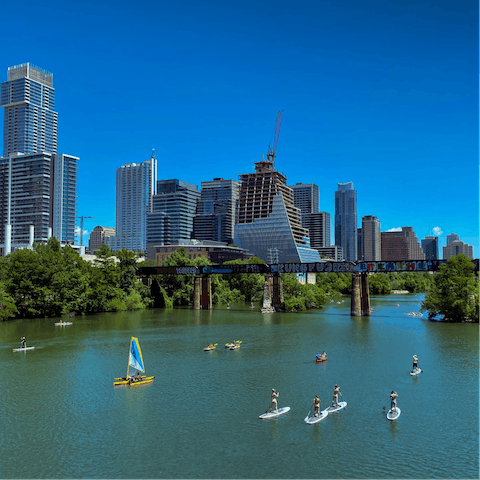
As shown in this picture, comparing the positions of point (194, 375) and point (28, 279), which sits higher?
point (28, 279)

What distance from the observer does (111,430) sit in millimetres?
33781

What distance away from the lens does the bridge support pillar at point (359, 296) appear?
343 ft

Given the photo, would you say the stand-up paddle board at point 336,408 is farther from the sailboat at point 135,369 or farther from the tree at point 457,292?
the tree at point 457,292

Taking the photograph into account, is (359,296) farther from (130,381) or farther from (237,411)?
(237,411)

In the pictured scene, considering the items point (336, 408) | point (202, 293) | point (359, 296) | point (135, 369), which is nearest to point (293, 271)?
point (359, 296)

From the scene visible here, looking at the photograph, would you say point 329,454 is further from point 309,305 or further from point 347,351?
point 309,305

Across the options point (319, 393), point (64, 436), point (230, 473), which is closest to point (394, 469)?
point (230, 473)

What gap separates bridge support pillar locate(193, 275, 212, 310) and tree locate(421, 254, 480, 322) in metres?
54.3

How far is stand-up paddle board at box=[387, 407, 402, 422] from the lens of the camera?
1391 inches

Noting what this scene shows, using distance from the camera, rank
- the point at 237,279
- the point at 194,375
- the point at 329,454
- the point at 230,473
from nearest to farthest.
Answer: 1. the point at 230,473
2. the point at 329,454
3. the point at 194,375
4. the point at 237,279

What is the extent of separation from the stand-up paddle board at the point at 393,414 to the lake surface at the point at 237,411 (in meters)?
0.52

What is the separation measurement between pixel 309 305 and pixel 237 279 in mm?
35337

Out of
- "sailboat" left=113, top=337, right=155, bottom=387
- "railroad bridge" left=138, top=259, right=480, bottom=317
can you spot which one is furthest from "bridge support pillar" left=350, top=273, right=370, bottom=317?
"sailboat" left=113, top=337, right=155, bottom=387

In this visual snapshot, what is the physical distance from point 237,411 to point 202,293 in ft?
302
